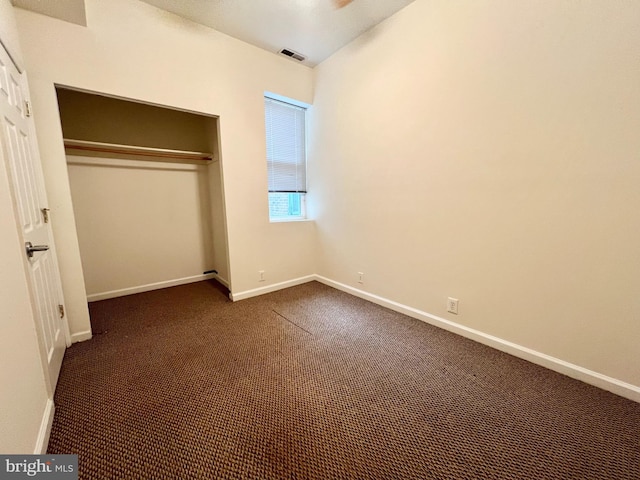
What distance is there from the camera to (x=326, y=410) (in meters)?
1.42

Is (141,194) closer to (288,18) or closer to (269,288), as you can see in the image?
(269,288)

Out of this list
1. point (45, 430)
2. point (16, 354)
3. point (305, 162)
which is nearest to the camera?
point (16, 354)

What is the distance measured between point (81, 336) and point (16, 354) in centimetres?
138

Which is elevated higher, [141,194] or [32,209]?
[141,194]

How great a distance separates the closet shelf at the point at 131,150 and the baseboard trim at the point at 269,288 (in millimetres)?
1866

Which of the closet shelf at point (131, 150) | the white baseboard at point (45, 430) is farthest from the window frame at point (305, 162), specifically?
the white baseboard at point (45, 430)

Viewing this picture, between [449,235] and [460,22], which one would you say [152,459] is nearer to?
[449,235]

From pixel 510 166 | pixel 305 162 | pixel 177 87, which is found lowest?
pixel 510 166

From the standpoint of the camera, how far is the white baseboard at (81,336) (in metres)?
2.11

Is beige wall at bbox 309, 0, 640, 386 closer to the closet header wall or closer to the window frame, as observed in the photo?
the window frame

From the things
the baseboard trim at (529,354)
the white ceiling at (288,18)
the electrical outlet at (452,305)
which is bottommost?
the baseboard trim at (529,354)

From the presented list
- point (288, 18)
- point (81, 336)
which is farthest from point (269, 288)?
point (288, 18)

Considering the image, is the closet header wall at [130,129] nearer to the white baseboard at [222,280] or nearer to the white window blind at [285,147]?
the white window blind at [285,147]

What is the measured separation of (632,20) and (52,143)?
3729 mm
